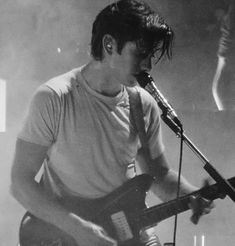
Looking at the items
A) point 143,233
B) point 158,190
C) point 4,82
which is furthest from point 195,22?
point 143,233

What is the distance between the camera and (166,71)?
414 centimetres

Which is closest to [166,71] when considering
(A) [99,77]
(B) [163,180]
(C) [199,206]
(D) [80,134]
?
(B) [163,180]

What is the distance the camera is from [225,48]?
415cm

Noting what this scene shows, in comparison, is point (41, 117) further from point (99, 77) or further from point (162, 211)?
point (162, 211)

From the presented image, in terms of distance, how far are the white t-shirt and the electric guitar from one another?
70 mm

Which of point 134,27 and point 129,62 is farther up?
point 134,27

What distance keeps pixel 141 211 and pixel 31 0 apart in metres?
2.19

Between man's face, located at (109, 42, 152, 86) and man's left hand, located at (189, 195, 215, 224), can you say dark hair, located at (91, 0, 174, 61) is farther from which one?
man's left hand, located at (189, 195, 215, 224)

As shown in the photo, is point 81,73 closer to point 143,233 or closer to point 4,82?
point 143,233

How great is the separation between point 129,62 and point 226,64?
2086 millimetres

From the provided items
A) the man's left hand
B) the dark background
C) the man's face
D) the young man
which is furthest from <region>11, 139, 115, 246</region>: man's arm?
the dark background

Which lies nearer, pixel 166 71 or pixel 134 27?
pixel 134 27

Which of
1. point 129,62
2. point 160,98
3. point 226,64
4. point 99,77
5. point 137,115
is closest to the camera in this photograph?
point 160,98

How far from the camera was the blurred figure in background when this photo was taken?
411cm
